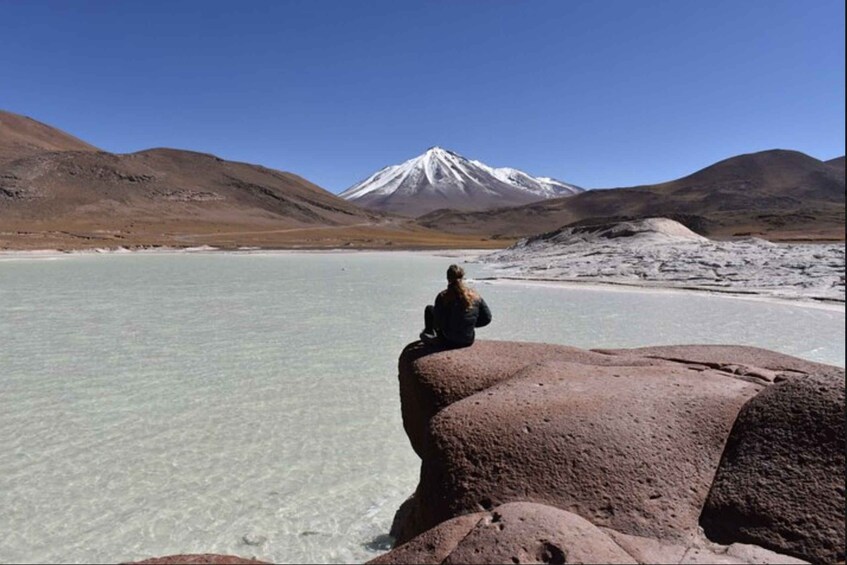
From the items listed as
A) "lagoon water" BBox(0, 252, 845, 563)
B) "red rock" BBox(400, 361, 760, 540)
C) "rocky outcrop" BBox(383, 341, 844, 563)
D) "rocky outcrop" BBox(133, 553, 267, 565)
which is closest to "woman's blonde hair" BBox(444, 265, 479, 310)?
"rocky outcrop" BBox(383, 341, 844, 563)

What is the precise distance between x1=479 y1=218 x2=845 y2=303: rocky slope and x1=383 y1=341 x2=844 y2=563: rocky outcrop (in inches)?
841

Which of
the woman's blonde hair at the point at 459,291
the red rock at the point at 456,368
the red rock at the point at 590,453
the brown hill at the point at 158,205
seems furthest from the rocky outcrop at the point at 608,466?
the brown hill at the point at 158,205

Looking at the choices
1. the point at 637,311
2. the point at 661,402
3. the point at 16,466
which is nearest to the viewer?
the point at 661,402

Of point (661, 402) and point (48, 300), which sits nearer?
point (661, 402)

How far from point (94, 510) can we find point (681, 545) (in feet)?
18.1

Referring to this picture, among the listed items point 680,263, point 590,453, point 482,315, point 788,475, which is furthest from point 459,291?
point 680,263

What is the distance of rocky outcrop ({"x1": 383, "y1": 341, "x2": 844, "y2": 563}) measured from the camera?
322 centimetres

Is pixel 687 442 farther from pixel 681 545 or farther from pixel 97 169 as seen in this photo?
pixel 97 169

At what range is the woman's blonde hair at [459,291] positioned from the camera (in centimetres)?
619

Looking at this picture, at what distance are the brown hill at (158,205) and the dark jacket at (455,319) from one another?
66032mm

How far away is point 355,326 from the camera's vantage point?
654 inches

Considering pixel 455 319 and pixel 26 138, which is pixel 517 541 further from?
pixel 26 138

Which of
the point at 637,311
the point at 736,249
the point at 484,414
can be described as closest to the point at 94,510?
the point at 484,414

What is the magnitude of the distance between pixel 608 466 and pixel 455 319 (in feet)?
8.95
